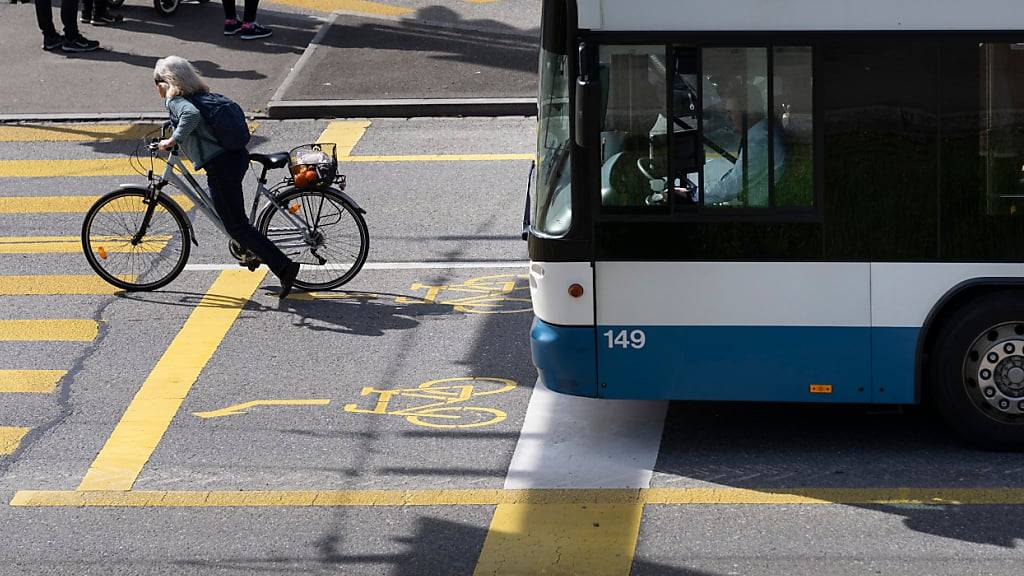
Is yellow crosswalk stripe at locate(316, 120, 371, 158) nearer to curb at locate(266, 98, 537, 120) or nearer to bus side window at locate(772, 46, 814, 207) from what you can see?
curb at locate(266, 98, 537, 120)

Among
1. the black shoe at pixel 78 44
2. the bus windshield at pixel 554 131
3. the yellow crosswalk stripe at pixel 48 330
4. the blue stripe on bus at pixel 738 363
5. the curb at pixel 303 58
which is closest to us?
the bus windshield at pixel 554 131

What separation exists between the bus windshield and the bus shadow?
4.69 ft

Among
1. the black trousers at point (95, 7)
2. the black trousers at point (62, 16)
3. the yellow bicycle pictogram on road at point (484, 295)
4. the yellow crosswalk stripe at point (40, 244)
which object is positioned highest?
the black trousers at point (95, 7)

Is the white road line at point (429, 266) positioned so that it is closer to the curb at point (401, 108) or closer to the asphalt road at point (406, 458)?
the asphalt road at point (406, 458)

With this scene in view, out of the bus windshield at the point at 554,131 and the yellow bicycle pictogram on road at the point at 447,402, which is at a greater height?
the bus windshield at the point at 554,131

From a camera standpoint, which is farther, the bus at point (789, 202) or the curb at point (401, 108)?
the curb at point (401, 108)

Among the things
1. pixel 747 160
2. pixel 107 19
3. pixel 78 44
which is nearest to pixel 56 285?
pixel 747 160

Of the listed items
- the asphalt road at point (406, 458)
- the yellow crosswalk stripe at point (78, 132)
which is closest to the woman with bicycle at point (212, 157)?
the asphalt road at point (406, 458)

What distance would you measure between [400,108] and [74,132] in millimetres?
3392

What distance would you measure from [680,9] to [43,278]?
6.06 meters

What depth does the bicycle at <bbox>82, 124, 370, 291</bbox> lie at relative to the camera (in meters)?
11.0

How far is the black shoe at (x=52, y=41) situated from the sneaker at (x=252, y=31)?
7.11 feet

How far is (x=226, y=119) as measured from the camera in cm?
1041

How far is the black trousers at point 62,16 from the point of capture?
17.9m
